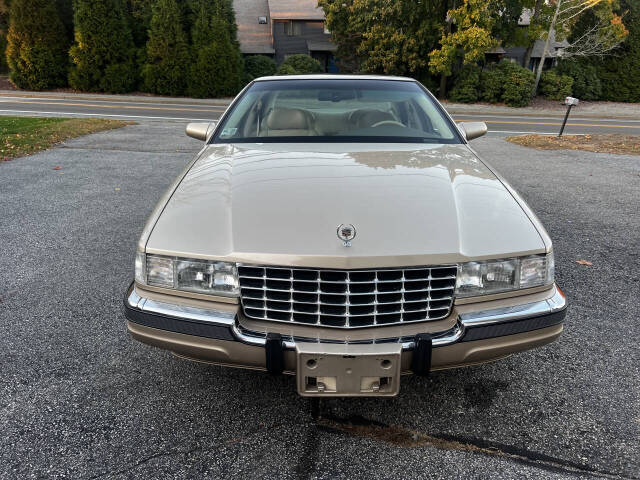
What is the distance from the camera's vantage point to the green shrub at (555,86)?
72.5 ft

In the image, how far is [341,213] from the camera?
2133mm

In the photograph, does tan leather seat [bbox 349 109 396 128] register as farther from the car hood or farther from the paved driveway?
the paved driveway

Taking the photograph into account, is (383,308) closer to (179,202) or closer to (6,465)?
(179,202)

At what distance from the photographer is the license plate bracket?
184 cm

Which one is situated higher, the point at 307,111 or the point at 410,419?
the point at 307,111

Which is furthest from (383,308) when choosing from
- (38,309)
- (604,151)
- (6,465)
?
(604,151)

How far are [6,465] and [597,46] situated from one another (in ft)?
91.6

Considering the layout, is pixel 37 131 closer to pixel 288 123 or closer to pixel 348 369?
pixel 288 123

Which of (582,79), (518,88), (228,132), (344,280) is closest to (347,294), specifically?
(344,280)

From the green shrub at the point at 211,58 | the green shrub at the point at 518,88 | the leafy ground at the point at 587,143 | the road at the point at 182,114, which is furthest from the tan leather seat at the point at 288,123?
the green shrub at the point at 518,88

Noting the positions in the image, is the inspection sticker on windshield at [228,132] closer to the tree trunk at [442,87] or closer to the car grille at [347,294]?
the car grille at [347,294]

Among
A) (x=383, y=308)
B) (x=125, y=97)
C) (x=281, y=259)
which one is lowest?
(x=125, y=97)

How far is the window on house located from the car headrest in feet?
98.7

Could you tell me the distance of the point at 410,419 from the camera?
7.53ft
